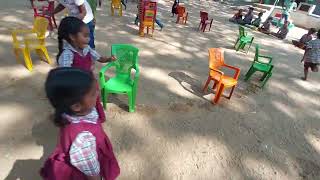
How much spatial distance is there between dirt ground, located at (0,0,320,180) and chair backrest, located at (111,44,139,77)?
518mm

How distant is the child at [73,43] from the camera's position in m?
2.39

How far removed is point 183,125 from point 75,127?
2661 millimetres

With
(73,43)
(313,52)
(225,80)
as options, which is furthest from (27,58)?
(313,52)

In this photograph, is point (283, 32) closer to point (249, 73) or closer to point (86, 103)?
point (249, 73)

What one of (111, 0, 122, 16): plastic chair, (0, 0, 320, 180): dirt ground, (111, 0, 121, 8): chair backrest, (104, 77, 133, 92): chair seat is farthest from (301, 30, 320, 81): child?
(111, 0, 121, 8): chair backrest

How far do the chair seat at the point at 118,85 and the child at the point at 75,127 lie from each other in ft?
6.61

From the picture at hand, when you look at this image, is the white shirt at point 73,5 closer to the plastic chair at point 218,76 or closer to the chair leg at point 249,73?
the plastic chair at point 218,76

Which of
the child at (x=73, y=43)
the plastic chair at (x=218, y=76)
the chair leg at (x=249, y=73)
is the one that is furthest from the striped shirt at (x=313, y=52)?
the child at (x=73, y=43)

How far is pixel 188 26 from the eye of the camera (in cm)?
1073

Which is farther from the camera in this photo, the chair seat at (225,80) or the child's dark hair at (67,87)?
the chair seat at (225,80)

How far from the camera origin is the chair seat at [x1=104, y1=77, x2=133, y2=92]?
381cm

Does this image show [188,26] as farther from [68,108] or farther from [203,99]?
[68,108]

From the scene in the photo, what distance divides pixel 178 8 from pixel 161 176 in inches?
349

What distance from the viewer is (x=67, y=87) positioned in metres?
1.47
